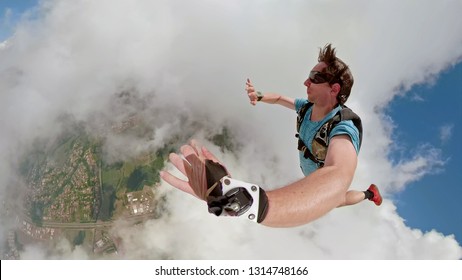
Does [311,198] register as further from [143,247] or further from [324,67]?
[143,247]

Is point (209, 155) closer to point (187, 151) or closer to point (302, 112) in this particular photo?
point (187, 151)

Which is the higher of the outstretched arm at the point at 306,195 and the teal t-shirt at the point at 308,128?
the teal t-shirt at the point at 308,128

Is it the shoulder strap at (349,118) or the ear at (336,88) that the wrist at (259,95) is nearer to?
the ear at (336,88)

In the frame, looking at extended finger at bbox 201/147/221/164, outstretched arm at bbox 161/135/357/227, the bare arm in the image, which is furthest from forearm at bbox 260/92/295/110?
extended finger at bbox 201/147/221/164

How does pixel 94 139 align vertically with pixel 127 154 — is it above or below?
above

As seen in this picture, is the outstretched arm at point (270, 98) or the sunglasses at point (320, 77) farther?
the outstretched arm at point (270, 98)

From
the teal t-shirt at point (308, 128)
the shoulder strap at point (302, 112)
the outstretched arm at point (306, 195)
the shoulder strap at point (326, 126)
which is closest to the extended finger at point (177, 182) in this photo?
the outstretched arm at point (306, 195)
